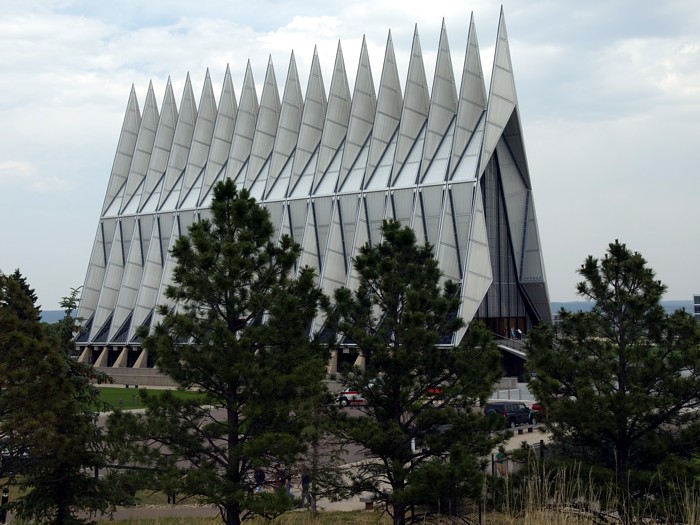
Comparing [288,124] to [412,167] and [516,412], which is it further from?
[516,412]

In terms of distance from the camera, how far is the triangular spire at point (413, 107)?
5547 centimetres

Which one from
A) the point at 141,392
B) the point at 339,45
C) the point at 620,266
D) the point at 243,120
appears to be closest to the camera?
the point at 141,392

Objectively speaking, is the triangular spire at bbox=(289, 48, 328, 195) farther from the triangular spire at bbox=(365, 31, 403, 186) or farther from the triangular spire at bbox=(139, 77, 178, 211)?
the triangular spire at bbox=(139, 77, 178, 211)

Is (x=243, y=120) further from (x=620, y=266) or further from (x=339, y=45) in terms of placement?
(x=620, y=266)

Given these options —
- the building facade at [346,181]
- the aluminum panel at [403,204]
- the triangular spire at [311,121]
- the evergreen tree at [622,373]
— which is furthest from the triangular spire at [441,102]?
the evergreen tree at [622,373]

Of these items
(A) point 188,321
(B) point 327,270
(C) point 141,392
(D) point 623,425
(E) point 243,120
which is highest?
(E) point 243,120

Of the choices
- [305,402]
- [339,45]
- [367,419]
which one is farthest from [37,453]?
[339,45]

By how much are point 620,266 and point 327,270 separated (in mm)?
36450

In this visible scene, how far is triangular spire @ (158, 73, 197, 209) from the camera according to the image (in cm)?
6962

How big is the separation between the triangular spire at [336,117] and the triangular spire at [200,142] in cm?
1219

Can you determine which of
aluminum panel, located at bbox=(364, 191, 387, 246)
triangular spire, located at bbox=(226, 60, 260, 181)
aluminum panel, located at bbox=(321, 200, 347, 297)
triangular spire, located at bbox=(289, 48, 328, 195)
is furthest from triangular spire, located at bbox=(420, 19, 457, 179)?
triangular spire, located at bbox=(226, 60, 260, 181)

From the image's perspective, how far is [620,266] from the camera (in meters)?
19.6

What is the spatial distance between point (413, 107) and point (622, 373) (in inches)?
1554

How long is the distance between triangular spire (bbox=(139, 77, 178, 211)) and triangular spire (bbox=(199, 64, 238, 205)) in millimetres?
6100
